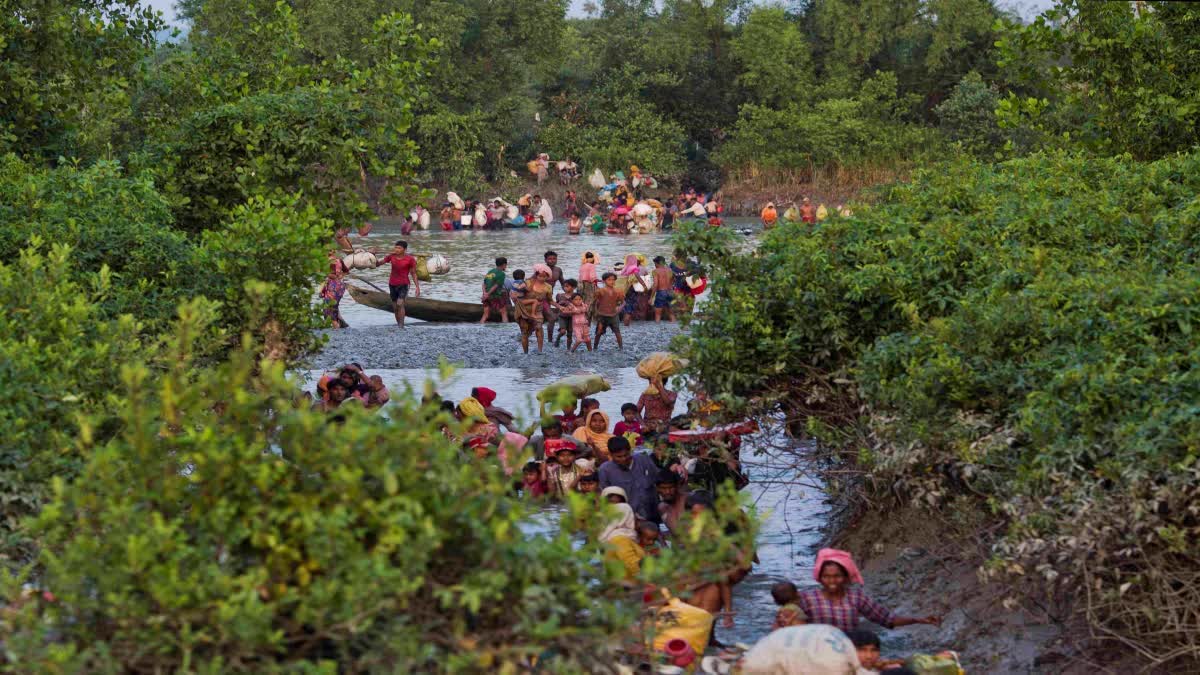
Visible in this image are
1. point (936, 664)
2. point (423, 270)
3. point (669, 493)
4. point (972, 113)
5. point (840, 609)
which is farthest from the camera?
point (972, 113)

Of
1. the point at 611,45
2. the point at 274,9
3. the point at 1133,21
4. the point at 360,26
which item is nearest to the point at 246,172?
the point at 274,9

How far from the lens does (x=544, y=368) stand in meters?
21.0

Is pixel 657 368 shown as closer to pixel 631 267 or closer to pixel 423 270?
pixel 631 267

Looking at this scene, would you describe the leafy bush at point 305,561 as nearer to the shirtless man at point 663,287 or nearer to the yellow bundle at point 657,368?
the yellow bundle at point 657,368

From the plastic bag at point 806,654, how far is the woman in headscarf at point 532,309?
13865 mm

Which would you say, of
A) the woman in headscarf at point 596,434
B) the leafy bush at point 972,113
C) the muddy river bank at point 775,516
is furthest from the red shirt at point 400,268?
the leafy bush at point 972,113

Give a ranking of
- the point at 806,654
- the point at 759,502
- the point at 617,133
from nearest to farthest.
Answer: the point at 806,654
the point at 759,502
the point at 617,133

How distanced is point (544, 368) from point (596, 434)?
733 centimetres

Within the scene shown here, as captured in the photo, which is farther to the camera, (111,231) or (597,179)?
(597,179)

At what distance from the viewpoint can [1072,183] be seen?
12.9 meters

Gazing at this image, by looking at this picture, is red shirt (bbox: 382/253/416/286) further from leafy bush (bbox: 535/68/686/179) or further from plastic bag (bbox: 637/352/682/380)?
leafy bush (bbox: 535/68/686/179)

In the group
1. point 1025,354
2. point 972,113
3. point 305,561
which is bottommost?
point 305,561

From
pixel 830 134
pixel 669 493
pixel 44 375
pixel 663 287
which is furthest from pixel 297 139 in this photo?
pixel 830 134

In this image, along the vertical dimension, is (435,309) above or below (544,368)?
above
